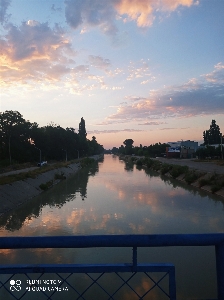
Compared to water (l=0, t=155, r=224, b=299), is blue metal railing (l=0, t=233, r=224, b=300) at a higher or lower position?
higher

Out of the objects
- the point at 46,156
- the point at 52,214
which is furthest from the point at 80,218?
the point at 46,156

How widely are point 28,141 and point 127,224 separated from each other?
57.4 metres

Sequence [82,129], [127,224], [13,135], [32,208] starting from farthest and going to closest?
1. [82,129]
2. [13,135]
3. [32,208]
4. [127,224]

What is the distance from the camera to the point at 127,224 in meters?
14.0

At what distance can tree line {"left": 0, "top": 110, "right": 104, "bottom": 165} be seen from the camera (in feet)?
200

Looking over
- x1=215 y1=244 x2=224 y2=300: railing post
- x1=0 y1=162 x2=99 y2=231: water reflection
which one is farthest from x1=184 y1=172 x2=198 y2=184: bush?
x1=215 y1=244 x2=224 y2=300: railing post

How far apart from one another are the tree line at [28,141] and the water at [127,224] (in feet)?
109

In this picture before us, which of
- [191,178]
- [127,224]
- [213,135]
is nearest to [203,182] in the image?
[191,178]

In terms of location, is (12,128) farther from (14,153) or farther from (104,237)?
(104,237)

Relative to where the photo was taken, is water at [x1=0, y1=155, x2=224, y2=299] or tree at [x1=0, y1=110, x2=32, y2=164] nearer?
water at [x1=0, y1=155, x2=224, y2=299]

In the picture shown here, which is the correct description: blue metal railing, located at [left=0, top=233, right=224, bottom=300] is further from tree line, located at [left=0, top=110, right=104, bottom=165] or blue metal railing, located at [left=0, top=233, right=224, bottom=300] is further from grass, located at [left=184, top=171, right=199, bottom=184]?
tree line, located at [left=0, top=110, right=104, bottom=165]

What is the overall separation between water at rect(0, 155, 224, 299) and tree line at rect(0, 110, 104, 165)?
3328 cm

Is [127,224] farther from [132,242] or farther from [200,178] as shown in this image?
[200,178]

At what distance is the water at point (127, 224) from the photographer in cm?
859
